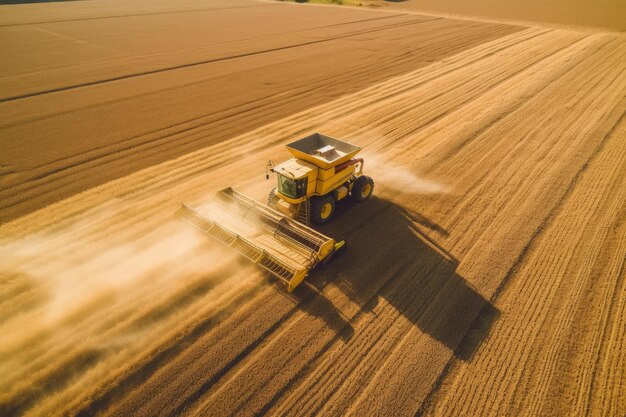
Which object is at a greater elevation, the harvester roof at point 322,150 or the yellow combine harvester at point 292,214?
the harvester roof at point 322,150

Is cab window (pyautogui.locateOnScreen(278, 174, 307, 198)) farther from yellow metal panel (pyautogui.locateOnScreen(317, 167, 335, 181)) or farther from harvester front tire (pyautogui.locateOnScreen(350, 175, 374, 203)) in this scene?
harvester front tire (pyautogui.locateOnScreen(350, 175, 374, 203))

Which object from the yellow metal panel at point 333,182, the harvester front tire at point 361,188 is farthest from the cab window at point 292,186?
the harvester front tire at point 361,188

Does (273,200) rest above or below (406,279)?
above

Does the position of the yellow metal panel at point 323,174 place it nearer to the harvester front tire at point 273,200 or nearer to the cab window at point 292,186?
the cab window at point 292,186

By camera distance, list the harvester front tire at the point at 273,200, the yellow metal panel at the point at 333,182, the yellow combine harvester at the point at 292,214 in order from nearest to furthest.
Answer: the yellow combine harvester at the point at 292,214 → the yellow metal panel at the point at 333,182 → the harvester front tire at the point at 273,200

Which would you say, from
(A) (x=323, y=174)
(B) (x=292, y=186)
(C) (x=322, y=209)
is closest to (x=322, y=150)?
(A) (x=323, y=174)

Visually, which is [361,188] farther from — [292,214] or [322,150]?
[292,214]

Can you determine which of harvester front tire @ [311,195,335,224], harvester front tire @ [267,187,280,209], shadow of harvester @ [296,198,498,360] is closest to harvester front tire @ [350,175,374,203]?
shadow of harvester @ [296,198,498,360]
